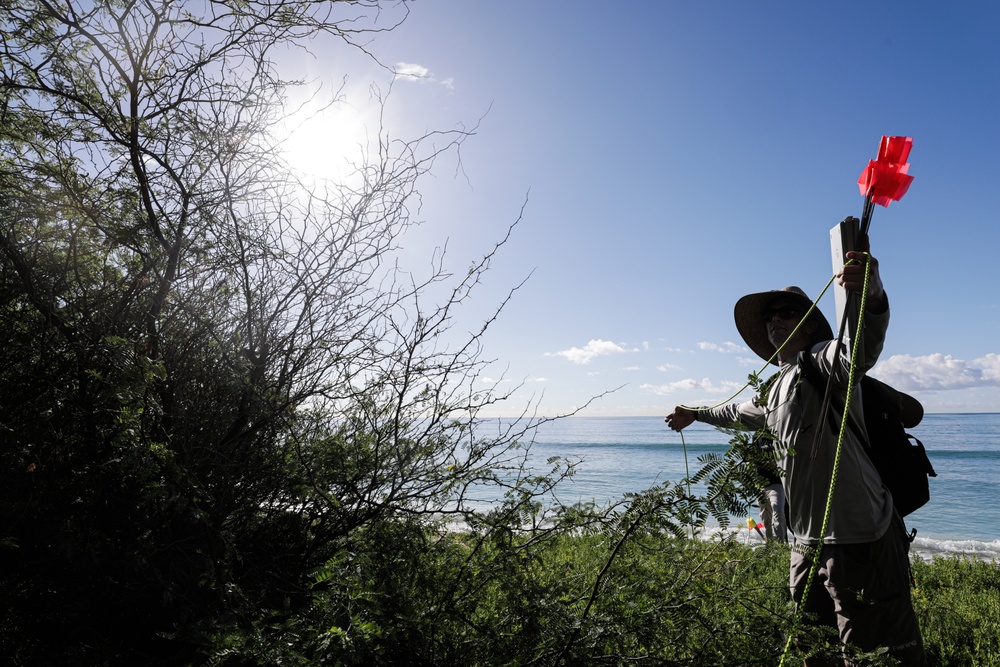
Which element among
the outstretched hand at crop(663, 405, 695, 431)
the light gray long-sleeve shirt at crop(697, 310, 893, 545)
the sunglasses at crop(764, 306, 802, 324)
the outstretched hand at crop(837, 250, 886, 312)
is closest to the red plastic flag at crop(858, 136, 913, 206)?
the outstretched hand at crop(837, 250, 886, 312)

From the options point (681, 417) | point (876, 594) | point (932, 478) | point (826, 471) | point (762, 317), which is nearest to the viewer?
point (876, 594)

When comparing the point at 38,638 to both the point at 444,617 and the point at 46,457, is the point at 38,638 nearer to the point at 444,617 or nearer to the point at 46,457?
the point at 46,457

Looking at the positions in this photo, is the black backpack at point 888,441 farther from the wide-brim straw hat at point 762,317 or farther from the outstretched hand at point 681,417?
the outstretched hand at point 681,417

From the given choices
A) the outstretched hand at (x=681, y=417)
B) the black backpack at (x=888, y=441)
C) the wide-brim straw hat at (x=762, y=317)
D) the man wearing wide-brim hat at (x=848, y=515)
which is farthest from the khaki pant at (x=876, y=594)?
the wide-brim straw hat at (x=762, y=317)

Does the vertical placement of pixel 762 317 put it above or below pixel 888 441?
above

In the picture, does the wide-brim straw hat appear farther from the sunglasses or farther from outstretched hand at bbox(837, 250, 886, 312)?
outstretched hand at bbox(837, 250, 886, 312)

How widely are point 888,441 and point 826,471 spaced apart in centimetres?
37

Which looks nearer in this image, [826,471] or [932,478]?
[826,471]

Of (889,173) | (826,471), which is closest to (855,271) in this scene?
(889,173)

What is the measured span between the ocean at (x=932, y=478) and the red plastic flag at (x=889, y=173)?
1044 mm

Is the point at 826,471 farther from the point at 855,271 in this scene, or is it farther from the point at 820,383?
the point at 855,271

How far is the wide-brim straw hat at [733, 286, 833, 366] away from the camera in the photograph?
3.19m

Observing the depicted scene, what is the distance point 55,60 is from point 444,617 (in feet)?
9.56

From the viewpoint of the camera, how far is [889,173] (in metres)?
2.02
